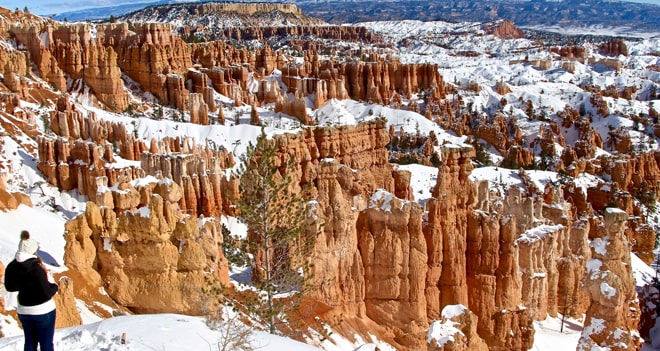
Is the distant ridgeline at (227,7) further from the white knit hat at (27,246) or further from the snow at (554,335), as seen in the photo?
the white knit hat at (27,246)

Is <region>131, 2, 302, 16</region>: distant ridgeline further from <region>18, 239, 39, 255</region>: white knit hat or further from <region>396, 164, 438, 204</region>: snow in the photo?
<region>18, 239, 39, 255</region>: white knit hat

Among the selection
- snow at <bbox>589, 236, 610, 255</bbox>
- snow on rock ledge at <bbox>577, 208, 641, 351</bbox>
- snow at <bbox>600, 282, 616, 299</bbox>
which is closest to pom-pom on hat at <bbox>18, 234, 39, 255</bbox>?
snow on rock ledge at <bbox>577, 208, 641, 351</bbox>

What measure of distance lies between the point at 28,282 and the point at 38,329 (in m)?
0.64

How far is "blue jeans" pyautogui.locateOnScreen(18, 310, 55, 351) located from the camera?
6906 mm

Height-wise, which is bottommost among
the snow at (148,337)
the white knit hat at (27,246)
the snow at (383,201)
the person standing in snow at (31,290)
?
the snow at (383,201)

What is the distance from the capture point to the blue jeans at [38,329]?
22.7ft

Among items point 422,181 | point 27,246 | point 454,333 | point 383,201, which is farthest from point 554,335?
point 422,181

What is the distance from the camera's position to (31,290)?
6809mm

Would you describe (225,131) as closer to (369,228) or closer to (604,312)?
(369,228)

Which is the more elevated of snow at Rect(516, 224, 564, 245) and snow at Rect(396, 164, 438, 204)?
snow at Rect(516, 224, 564, 245)

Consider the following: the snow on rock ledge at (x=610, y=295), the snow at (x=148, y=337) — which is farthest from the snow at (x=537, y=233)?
the snow at (x=148, y=337)

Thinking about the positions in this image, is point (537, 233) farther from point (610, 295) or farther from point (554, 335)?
point (610, 295)

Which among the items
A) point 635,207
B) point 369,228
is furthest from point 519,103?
point 369,228

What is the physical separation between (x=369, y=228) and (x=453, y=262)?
3.06 m
